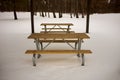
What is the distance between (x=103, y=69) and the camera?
4.16m

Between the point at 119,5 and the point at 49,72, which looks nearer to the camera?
the point at 49,72

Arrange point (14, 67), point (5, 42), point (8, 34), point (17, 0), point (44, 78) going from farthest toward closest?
point (17, 0)
point (8, 34)
point (5, 42)
point (14, 67)
point (44, 78)

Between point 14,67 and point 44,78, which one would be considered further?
point 14,67

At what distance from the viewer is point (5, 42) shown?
21.9ft

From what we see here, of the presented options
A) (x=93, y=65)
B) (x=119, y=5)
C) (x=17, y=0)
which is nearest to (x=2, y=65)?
(x=93, y=65)

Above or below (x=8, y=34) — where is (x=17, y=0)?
above

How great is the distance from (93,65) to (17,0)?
12.4 m

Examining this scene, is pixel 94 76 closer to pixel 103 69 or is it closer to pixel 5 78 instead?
pixel 103 69

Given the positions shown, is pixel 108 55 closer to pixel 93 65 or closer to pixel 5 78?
pixel 93 65

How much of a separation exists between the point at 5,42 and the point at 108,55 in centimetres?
325

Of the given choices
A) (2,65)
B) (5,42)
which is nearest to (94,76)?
(2,65)

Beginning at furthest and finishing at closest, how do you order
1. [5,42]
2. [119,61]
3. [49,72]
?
[5,42] → [119,61] → [49,72]

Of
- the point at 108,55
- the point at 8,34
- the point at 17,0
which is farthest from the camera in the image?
the point at 17,0

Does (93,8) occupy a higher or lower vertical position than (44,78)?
higher
